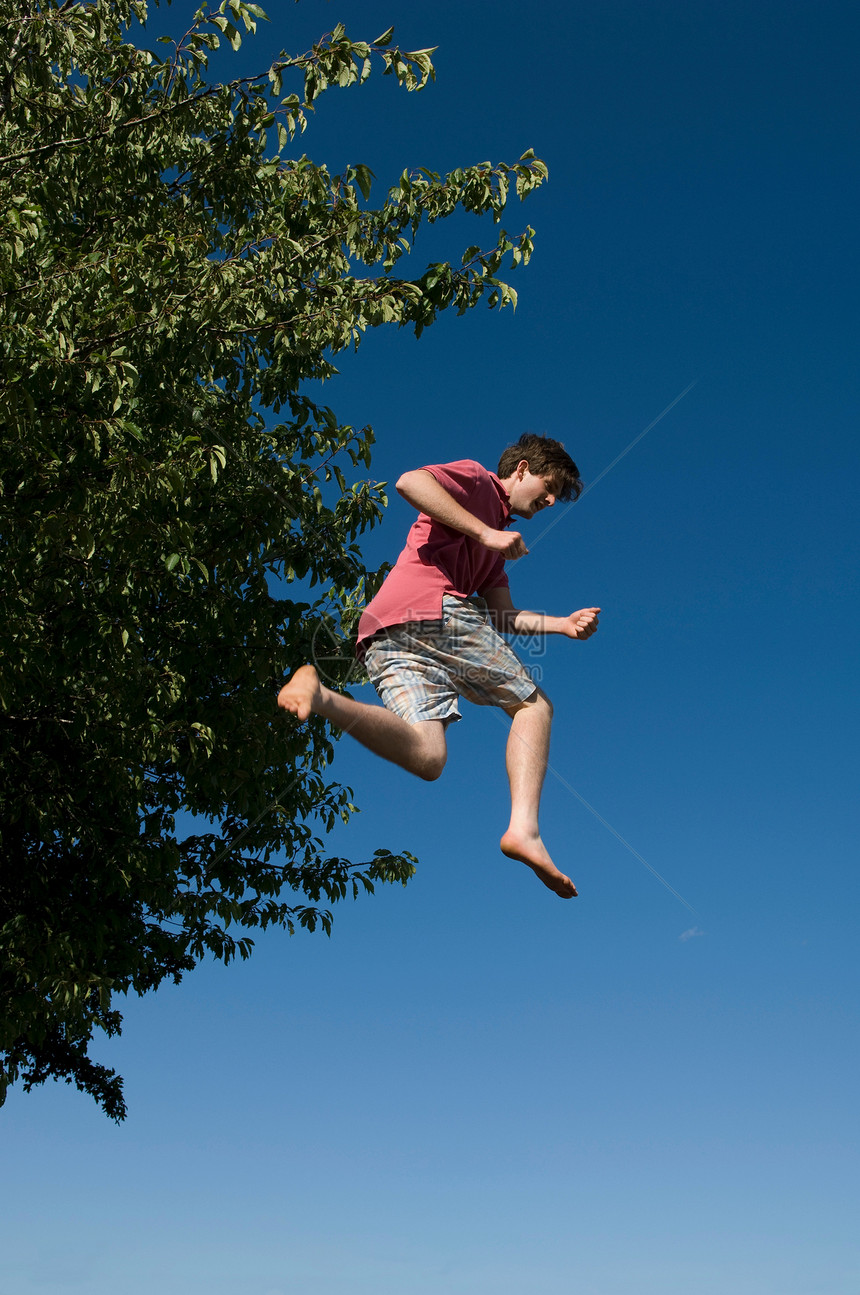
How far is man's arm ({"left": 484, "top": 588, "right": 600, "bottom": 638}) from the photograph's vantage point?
388 cm

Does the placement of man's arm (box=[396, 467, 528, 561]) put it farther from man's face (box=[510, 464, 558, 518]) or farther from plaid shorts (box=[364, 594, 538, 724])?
man's face (box=[510, 464, 558, 518])

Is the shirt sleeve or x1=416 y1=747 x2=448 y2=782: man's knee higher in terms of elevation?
the shirt sleeve

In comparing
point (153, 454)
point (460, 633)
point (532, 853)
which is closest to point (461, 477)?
point (460, 633)

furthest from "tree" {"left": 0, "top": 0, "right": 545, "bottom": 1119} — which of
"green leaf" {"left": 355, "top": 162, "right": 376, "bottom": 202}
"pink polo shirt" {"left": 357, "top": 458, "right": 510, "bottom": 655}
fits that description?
"pink polo shirt" {"left": 357, "top": 458, "right": 510, "bottom": 655}

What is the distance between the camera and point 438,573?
3889 millimetres

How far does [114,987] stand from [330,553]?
393cm

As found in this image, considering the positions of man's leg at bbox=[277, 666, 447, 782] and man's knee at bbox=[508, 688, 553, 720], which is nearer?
man's leg at bbox=[277, 666, 447, 782]

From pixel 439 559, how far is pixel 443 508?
34cm

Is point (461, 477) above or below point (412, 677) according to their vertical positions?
above

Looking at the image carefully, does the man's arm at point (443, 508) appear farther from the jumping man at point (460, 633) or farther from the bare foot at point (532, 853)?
the bare foot at point (532, 853)

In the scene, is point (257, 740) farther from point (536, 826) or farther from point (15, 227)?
point (536, 826)

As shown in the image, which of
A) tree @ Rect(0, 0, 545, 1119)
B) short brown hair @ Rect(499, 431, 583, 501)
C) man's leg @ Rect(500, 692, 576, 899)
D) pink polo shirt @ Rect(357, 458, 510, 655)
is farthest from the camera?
tree @ Rect(0, 0, 545, 1119)

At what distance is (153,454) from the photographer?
692 cm

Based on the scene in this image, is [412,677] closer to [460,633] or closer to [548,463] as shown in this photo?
[460,633]
